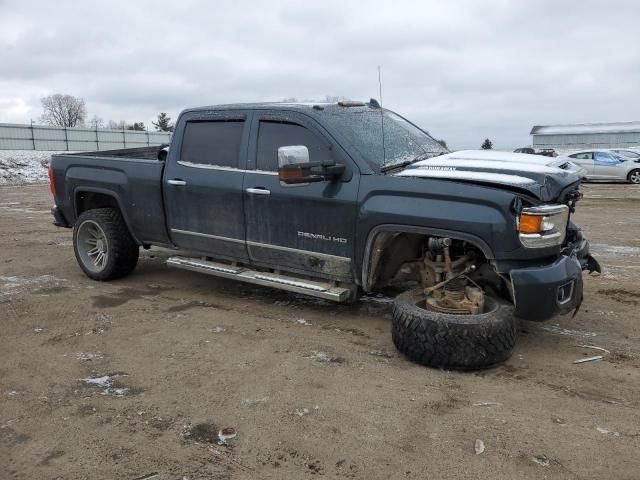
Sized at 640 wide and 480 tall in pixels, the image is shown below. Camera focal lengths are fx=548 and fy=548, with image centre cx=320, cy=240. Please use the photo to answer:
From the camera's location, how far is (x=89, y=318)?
5027mm

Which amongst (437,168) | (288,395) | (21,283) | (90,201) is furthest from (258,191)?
(21,283)

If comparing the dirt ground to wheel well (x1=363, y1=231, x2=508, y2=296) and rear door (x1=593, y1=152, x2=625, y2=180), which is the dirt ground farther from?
rear door (x1=593, y1=152, x2=625, y2=180)

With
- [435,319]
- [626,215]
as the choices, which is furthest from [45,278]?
[626,215]

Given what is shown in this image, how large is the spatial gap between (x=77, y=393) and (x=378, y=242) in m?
2.35

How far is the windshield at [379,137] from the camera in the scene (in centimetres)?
454

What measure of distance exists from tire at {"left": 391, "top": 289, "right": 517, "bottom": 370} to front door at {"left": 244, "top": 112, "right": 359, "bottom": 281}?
829 millimetres

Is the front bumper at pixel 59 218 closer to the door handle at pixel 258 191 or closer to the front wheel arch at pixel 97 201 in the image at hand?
the front wheel arch at pixel 97 201

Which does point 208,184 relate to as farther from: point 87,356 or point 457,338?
point 457,338

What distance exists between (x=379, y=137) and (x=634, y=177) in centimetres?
1942

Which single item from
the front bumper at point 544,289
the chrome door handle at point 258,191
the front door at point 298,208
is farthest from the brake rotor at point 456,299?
the chrome door handle at point 258,191

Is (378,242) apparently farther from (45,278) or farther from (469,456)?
(45,278)

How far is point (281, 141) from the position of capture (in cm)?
482

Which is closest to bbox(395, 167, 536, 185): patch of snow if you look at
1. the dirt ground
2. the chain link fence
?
the dirt ground

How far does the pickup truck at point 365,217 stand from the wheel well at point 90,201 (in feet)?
0.70
